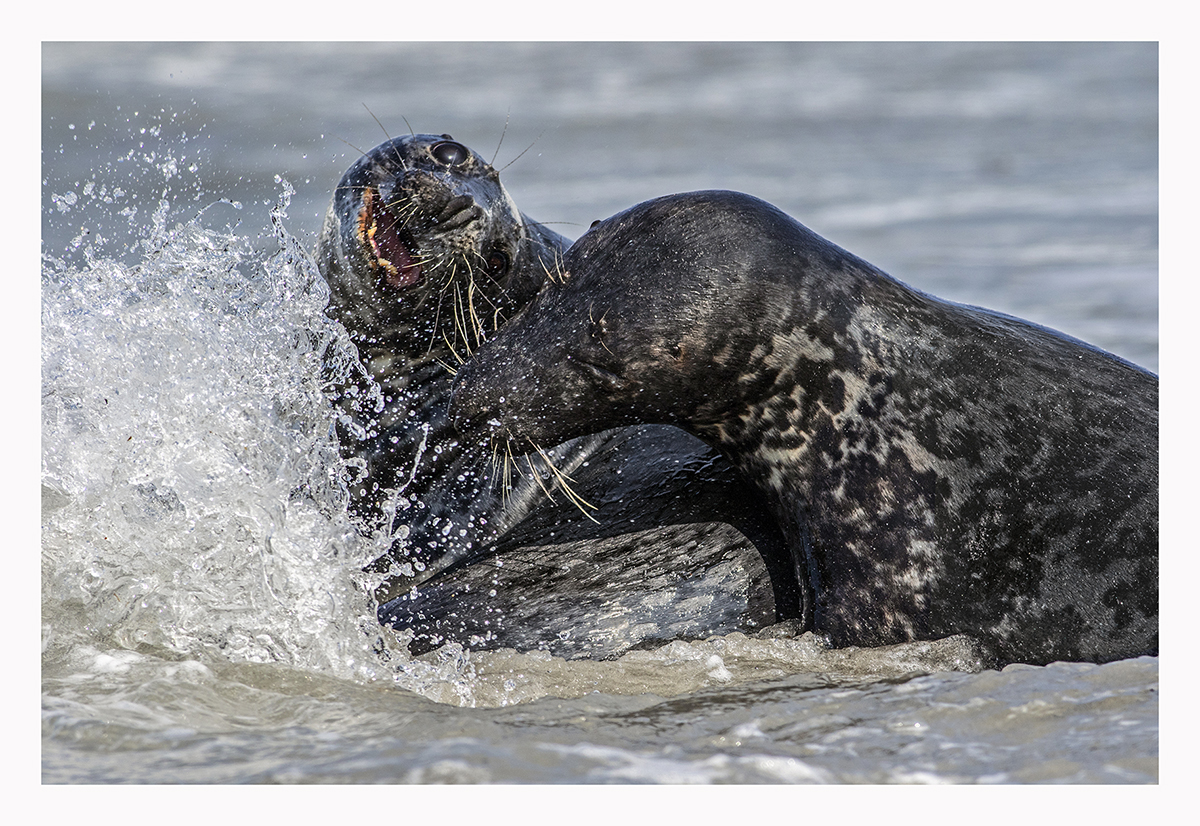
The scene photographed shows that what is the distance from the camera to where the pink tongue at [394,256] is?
4340mm

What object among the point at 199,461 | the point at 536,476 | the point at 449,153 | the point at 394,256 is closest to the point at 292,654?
the point at 199,461

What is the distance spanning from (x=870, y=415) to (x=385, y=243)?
1.75m

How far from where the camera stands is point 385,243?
4.37 metres

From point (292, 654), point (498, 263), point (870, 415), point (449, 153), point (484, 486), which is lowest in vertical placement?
point (292, 654)

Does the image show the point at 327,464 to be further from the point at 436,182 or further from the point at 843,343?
the point at 843,343

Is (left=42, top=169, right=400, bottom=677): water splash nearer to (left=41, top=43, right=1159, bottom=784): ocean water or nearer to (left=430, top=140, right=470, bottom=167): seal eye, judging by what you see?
(left=41, top=43, right=1159, bottom=784): ocean water

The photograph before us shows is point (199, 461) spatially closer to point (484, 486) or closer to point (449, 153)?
point (484, 486)

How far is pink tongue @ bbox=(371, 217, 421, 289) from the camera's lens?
4340 mm

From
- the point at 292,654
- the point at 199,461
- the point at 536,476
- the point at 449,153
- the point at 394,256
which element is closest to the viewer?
the point at 292,654

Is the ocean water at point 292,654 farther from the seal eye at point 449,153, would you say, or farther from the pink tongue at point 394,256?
the seal eye at point 449,153

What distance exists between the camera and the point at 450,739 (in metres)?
2.77

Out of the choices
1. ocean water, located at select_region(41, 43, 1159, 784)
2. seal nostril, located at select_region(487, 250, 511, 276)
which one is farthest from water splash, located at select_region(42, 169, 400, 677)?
seal nostril, located at select_region(487, 250, 511, 276)

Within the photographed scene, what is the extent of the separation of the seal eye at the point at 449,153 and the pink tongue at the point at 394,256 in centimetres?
29
